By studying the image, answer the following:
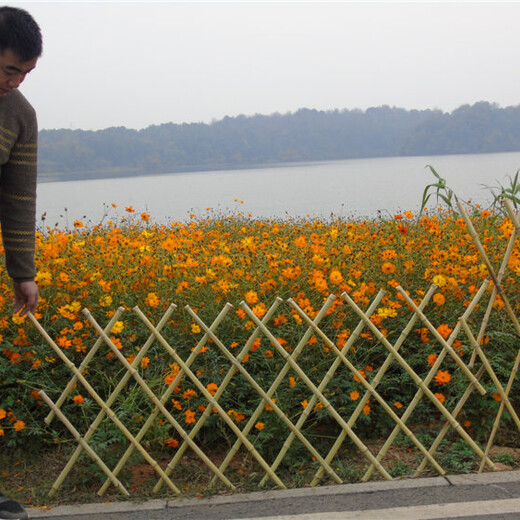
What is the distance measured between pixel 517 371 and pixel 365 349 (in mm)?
793

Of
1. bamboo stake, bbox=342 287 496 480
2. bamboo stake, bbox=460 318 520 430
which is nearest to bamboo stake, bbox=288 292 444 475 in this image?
bamboo stake, bbox=342 287 496 480

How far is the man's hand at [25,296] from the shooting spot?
8.41ft

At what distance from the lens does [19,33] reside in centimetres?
210

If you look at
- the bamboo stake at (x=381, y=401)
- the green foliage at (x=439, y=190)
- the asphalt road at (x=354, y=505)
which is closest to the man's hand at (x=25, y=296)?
the asphalt road at (x=354, y=505)

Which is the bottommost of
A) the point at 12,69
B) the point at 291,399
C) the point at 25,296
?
the point at 291,399

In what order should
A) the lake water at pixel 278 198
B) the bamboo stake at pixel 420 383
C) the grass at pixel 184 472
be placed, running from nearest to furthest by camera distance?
the grass at pixel 184 472
the bamboo stake at pixel 420 383
the lake water at pixel 278 198

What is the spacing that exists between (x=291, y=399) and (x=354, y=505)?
700 millimetres

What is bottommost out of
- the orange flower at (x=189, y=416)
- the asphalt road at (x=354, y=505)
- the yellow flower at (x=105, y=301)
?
the asphalt road at (x=354, y=505)

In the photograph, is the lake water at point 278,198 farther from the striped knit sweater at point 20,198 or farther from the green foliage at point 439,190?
the striped knit sweater at point 20,198

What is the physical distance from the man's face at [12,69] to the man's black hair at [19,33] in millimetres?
16

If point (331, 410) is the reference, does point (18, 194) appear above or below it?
above

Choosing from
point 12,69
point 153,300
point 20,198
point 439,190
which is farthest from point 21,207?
point 439,190

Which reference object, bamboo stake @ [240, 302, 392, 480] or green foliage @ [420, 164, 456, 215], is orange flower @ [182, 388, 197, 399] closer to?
bamboo stake @ [240, 302, 392, 480]

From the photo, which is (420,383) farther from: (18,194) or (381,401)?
(18,194)
